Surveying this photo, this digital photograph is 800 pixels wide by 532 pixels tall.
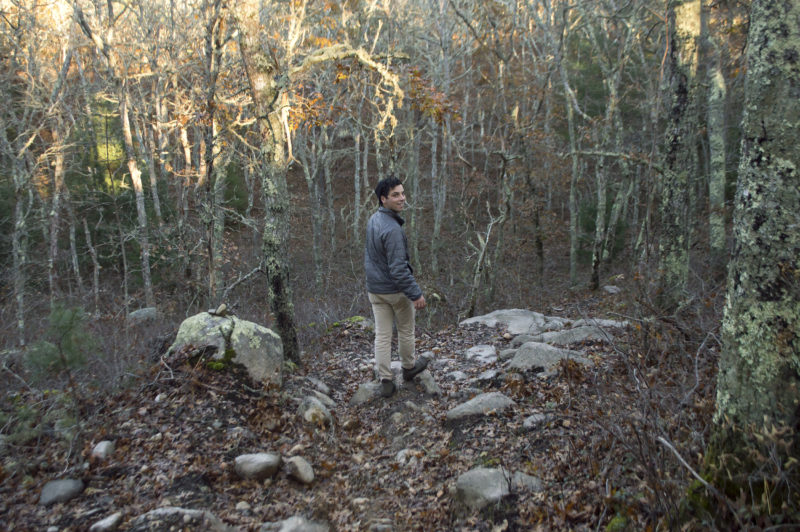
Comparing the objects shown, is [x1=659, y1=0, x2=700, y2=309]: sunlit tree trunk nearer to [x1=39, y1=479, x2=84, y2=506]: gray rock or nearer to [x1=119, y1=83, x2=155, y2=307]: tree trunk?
[x1=39, y1=479, x2=84, y2=506]: gray rock

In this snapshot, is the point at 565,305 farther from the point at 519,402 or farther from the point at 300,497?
the point at 300,497

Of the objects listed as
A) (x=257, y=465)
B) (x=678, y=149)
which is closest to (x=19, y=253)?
(x=257, y=465)

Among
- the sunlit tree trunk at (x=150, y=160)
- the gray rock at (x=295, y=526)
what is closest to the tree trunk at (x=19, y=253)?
the sunlit tree trunk at (x=150, y=160)

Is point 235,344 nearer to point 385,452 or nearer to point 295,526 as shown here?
point 385,452

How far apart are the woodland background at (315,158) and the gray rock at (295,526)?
2230mm

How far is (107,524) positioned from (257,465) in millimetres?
1135

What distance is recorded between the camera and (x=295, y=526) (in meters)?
3.42

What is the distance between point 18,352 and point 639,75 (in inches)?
1021

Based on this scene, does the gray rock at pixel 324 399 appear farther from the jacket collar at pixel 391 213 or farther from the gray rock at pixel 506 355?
the gray rock at pixel 506 355

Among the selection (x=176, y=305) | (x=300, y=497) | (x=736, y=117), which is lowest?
(x=176, y=305)

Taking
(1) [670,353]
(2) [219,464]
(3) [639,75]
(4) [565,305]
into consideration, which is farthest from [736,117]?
(2) [219,464]

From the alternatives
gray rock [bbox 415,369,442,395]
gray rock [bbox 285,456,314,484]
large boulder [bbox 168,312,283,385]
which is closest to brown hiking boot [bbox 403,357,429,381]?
gray rock [bbox 415,369,442,395]

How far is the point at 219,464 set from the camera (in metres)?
4.08

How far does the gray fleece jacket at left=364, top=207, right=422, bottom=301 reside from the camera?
5074mm
